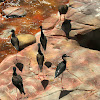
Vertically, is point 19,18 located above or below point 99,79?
below

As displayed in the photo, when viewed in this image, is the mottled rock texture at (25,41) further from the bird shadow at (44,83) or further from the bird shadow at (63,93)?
the bird shadow at (63,93)

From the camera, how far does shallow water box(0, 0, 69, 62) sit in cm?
528

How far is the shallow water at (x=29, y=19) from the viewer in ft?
17.3

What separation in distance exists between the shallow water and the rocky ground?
1.08m

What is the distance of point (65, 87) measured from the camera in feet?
10.4

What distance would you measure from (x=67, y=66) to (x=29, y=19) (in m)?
3.37

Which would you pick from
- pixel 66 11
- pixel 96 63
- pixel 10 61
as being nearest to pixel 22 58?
pixel 10 61

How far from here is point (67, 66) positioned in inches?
139

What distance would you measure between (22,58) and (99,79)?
1609 mm

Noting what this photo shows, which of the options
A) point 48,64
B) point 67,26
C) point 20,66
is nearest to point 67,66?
point 48,64

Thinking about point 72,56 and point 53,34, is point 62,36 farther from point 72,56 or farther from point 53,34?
point 72,56

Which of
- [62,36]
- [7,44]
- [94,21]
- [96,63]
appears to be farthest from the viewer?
[7,44]

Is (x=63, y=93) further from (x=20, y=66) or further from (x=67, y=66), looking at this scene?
(x=20, y=66)

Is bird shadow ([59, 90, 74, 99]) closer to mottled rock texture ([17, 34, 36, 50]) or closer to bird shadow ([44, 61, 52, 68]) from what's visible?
bird shadow ([44, 61, 52, 68])
